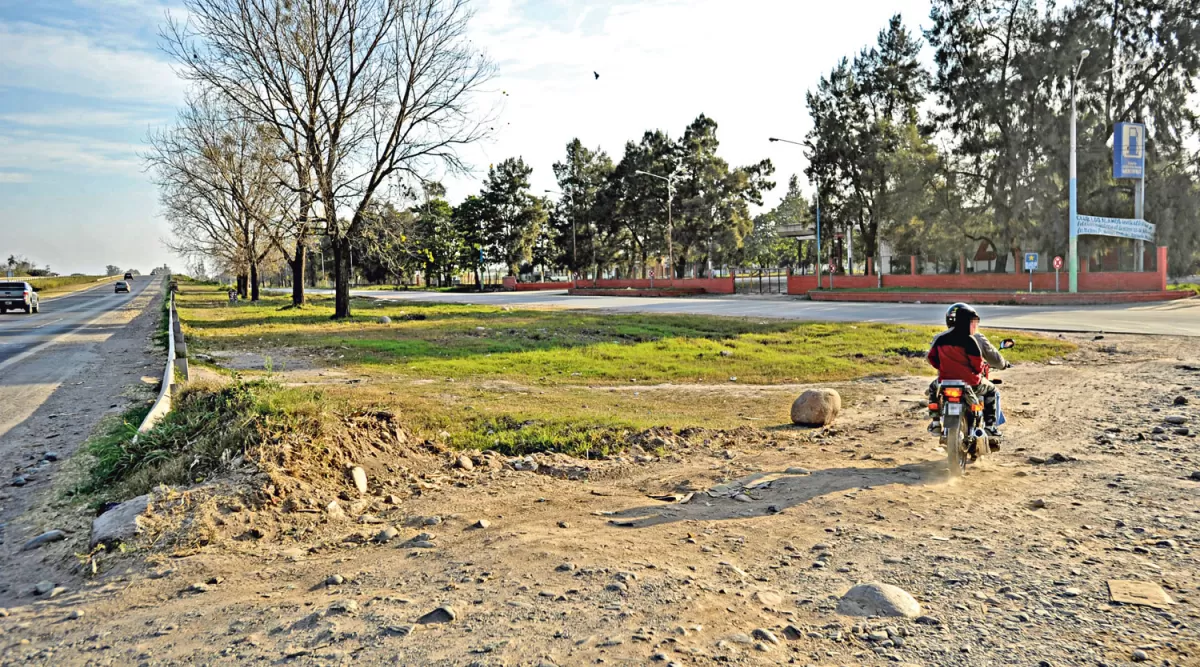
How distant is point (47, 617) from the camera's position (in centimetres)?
395

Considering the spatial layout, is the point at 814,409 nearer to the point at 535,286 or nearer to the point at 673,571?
the point at 673,571

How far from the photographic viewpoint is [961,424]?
6582 mm

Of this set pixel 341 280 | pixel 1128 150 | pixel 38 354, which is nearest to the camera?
pixel 38 354

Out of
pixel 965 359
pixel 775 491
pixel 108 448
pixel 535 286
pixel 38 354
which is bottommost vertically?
pixel 775 491

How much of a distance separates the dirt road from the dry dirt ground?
82 centimetres

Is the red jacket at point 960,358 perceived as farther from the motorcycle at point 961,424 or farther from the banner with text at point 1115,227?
the banner with text at point 1115,227

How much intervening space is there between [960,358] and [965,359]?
4 centimetres

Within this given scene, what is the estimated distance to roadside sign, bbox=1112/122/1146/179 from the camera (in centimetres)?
3419

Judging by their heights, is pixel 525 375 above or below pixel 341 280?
below

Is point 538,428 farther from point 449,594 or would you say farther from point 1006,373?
point 1006,373

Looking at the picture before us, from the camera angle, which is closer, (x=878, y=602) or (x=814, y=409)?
(x=878, y=602)

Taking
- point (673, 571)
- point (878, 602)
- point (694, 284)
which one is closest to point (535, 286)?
point (694, 284)

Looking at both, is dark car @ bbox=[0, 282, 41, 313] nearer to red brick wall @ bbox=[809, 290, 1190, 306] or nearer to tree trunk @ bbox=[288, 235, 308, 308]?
tree trunk @ bbox=[288, 235, 308, 308]

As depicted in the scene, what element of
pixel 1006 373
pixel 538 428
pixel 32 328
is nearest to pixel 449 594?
pixel 538 428
